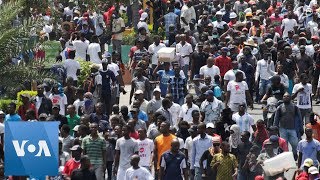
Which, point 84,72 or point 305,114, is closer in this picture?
point 305,114

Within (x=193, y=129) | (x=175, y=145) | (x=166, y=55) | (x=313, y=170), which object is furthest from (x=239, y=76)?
(x=313, y=170)

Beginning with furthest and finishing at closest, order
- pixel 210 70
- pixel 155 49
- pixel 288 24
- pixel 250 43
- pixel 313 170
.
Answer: pixel 288 24 → pixel 250 43 → pixel 155 49 → pixel 210 70 → pixel 313 170

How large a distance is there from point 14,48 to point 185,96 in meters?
5.65

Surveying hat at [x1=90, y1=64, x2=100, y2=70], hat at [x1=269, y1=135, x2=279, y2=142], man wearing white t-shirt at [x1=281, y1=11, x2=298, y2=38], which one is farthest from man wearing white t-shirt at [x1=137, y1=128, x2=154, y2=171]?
man wearing white t-shirt at [x1=281, y1=11, x2=298, y2=38]

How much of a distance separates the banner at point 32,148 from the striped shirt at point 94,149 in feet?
11.9

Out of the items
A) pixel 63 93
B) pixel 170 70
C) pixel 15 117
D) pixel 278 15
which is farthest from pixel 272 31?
pixel 15 117

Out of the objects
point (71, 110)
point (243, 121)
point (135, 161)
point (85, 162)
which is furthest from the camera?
point (71, 110)

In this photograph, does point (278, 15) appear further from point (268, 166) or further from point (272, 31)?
point (268, 166)

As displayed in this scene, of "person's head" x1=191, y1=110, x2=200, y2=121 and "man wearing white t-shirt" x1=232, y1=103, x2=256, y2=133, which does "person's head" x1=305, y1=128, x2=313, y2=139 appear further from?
"person's head" x1=191, y1=110, x2=200, y2=121

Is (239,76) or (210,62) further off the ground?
(210,62)

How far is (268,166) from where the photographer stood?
23.4 m

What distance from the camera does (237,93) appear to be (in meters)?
29.2

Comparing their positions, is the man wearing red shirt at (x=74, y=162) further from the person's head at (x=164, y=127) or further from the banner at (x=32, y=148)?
the banner at (x=32, y=148)

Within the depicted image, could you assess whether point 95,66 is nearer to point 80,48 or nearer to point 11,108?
point 80,48
